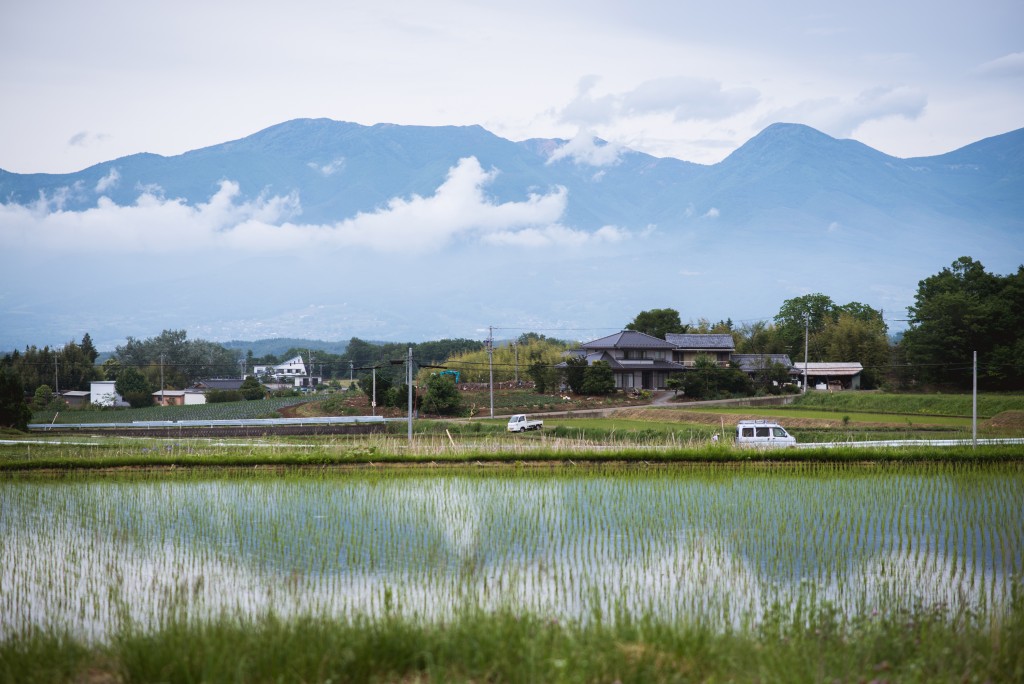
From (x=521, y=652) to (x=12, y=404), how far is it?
32.5m

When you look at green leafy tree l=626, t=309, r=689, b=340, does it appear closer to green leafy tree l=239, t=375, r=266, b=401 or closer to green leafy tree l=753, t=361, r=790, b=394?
green leafy tree l=753, t=361, r=790, b=394

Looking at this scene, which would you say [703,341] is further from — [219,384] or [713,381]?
[219,384]

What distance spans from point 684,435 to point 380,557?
56.9 ft

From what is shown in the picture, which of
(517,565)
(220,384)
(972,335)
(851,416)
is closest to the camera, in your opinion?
(517,565)

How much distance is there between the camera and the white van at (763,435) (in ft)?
69.9

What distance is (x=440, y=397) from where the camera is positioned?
133 feet

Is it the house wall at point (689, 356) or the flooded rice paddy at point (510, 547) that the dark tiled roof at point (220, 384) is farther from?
the flooded rice paddy at point (510, 547)

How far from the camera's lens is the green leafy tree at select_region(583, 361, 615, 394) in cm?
4750

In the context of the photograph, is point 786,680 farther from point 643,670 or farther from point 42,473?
point 42,473

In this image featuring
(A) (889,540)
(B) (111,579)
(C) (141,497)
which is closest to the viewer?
(B) (111,579)

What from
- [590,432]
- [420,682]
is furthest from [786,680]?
[590,432]

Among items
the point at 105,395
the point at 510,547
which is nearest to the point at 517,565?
the point at 510,547

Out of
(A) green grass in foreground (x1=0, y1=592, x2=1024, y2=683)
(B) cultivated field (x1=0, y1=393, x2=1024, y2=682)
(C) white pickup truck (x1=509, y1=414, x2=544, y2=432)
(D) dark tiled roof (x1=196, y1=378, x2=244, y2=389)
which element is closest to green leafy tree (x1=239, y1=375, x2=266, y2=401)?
(D) dark tiled roof (x1=196, y1=378, x2=244, y2=389)

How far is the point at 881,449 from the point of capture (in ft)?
61.8
